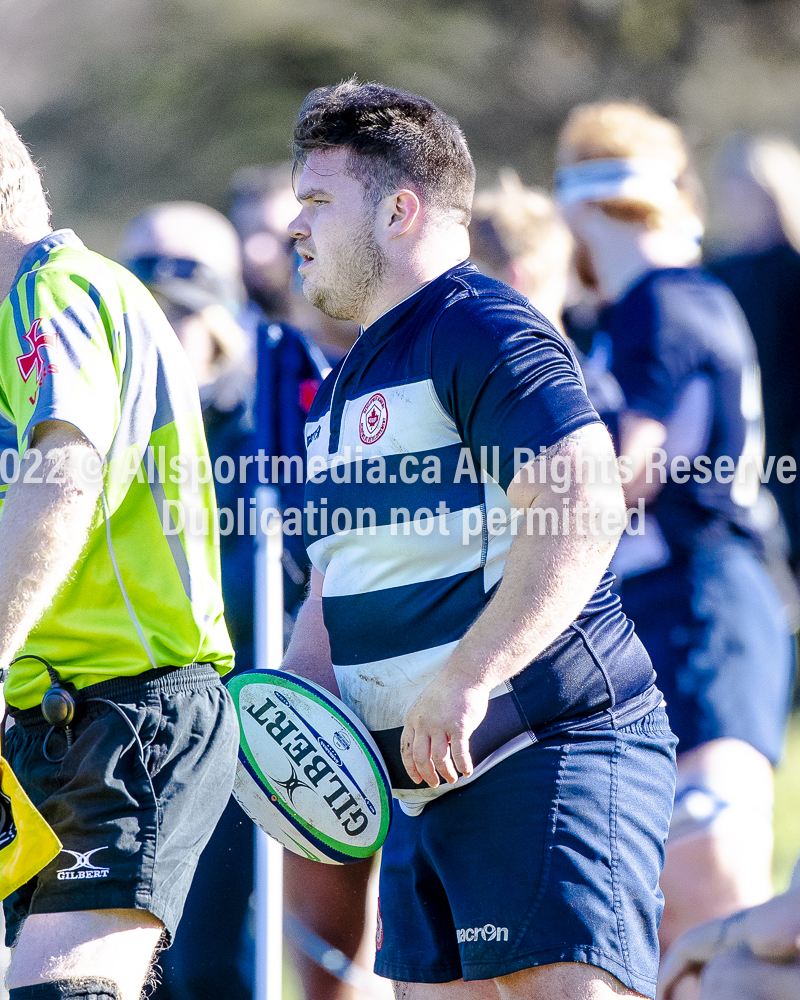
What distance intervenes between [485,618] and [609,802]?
0.42 meters

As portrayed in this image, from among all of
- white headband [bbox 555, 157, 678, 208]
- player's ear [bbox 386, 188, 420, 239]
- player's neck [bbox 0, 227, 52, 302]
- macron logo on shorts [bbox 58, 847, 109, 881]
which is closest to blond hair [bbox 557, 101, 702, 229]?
white headband [bbox 555, 157, 678, 208]

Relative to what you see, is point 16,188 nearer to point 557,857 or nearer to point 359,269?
point 359,269

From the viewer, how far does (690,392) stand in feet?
13.7

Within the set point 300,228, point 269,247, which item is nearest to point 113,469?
point 300,228

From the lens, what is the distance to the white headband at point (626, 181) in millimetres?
4527

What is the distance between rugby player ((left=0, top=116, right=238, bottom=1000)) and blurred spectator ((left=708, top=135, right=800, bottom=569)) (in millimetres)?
5006

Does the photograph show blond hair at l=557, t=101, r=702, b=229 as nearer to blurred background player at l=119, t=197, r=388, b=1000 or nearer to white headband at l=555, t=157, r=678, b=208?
white headband at l=555, t=157, r=678, b=208

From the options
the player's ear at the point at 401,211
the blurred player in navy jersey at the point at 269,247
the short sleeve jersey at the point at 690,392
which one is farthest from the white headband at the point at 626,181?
the player's ear at the point at 401,211

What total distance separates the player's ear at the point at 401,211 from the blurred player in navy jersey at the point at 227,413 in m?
1.35

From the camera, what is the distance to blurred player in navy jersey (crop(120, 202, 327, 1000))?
3914 millimetres

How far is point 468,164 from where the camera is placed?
2.69 m

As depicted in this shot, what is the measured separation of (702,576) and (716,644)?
8.5 inches

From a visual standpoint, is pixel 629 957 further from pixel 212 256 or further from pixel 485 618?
pixel 212 256

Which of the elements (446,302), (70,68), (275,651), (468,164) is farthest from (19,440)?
(70,68)
